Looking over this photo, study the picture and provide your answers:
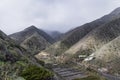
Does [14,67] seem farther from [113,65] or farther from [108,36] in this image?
[108,36]

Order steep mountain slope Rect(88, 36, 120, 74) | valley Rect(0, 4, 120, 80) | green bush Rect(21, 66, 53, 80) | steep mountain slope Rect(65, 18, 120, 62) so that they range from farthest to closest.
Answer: steep mountain slope Rect(65, 18, 120, 62) < steep mountain slope Rect(88, 36, 120, 74) < valley Rect(0, 4, 120, 80) < green bush Rect(21, 66, 53, 80)

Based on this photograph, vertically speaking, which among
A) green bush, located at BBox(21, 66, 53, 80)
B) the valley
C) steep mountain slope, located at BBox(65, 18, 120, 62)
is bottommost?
green bush, located at BBox(21, 66, 53, 80)

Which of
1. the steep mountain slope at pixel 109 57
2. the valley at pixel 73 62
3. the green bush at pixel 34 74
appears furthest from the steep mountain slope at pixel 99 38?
the green bush at pixel 34 74

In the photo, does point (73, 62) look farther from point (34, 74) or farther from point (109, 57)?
point (34, 74)

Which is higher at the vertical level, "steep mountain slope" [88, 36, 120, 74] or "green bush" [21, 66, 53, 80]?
"steep mountain slope" [88, 36, 120, 74]

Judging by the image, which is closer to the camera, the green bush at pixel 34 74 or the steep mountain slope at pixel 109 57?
the green bush at pixel 34 74

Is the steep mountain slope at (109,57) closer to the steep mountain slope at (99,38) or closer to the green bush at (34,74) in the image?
the steep mountain slope at (99,38)

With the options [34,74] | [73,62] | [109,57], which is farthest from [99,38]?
[34,74]

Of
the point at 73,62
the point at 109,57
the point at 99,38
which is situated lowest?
the point at 109,57

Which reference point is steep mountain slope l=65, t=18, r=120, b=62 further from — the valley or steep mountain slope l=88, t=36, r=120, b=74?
steep mountain slope l=88, t=36, r=120, b=74

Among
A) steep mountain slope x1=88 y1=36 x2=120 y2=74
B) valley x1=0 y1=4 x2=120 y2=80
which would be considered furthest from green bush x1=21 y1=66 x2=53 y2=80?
steep mountain slope x1=88 y1=36 x2=120 y2=74

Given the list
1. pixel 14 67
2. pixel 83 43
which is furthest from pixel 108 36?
pixel 14 67
